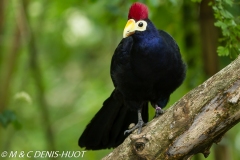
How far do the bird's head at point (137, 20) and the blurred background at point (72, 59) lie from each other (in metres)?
0.16

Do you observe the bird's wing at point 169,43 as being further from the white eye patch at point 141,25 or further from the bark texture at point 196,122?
the bark texture at point 196,122

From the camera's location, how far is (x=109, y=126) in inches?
143

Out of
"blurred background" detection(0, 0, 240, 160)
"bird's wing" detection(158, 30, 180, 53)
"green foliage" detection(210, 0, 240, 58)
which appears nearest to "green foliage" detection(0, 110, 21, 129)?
"blurred background" detection(0, 0, 240, 160)

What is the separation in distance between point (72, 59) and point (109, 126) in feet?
6.96

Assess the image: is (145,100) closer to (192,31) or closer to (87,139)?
(87,139)

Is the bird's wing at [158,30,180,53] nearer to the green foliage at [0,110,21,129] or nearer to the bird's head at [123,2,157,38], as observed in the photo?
the bird's head at [123,2,157,38]

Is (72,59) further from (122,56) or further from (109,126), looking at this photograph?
(122,56)

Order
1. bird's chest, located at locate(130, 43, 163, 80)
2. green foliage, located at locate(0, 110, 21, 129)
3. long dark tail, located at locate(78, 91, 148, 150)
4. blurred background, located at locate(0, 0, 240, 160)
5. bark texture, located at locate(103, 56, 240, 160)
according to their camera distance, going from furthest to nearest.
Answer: blurred background, located at locate(0, 0, 240, 160)
long dark tail, located at locate(78, 91, 148, 150)
bird's chest, located at locate(130, 43, 163, 80)
green foliage, located at locate(0, 110, 21, 129)
bark texture, located at locate(103, 56, 240, 160)

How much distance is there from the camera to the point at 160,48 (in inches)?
128

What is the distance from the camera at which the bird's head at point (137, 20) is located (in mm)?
3117

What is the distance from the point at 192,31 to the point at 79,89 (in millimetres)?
1651

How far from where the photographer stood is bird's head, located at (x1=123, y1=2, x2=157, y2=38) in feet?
10.2

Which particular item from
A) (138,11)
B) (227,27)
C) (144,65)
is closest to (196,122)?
(227,27)

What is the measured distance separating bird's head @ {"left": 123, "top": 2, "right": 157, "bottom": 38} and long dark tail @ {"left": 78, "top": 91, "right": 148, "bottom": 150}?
2.05 ft
